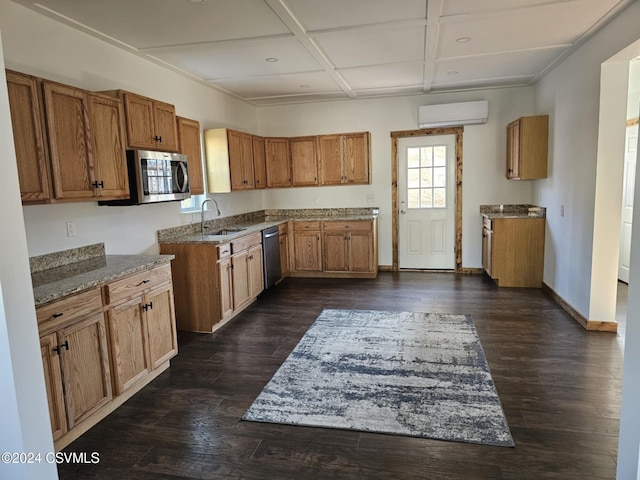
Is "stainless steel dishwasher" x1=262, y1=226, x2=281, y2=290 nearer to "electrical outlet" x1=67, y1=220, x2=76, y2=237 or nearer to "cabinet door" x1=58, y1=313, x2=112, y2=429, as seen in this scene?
"electrical outlet" x1=67, y1=220, x2=76, y2=237

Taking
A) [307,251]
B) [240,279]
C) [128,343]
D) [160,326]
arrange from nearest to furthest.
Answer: [128,343], [160,326], [240,279], [307,251]

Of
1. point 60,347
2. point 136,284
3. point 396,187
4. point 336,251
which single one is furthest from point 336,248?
point 60,347

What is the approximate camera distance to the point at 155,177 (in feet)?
11.6

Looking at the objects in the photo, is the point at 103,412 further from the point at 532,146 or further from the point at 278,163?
the point at 532,146

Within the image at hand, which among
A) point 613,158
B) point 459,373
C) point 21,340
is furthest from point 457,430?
point 613,158

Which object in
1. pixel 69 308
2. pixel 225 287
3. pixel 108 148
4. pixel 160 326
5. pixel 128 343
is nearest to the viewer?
pixel 69 308

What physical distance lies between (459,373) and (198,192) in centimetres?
311

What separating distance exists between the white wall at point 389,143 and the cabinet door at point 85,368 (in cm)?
457

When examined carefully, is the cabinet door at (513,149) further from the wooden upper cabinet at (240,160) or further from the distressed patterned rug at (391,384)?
the wooden upper cabinet at (240,160)

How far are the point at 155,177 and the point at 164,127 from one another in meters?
0.54

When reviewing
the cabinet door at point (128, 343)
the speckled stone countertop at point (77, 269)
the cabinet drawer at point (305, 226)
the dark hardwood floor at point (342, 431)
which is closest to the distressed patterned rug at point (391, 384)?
the dark hardwood floor at point (342, 431)

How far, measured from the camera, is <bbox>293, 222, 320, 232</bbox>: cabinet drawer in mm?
6232

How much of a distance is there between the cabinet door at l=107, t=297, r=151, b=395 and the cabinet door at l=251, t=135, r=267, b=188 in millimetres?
3305

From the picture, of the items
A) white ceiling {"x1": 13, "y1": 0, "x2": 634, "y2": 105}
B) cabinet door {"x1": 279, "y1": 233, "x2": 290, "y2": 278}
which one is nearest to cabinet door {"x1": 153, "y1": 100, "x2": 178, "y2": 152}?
white ceiling {"x1": 13, "y1": 0, "x2": 634, "y2": 105}
